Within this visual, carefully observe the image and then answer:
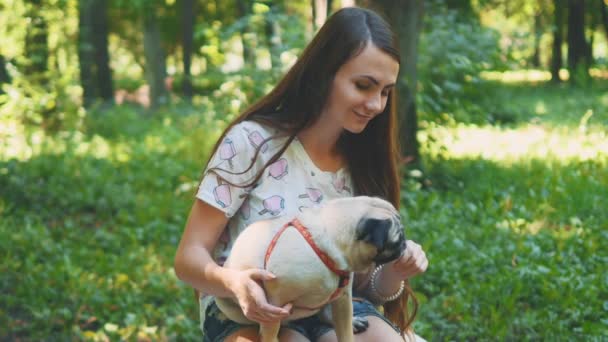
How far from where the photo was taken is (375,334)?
2.74 meters

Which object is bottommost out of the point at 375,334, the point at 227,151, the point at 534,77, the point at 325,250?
the point at 534,77

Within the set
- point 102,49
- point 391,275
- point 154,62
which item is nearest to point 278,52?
point 391,275

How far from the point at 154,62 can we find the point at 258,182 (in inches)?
597

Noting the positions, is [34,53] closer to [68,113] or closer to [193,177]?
[68,113]

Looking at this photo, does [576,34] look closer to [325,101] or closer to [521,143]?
[521,143]

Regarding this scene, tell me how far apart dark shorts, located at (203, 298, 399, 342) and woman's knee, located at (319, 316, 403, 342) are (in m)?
0.04

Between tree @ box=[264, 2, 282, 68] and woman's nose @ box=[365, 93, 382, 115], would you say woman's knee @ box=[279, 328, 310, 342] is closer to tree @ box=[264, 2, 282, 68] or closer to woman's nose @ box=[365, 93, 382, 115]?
woman's nose @ box=[365, 93, 382, 115]

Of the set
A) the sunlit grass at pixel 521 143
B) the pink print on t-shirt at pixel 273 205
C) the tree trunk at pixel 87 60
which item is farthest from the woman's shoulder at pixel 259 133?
the tree trunk at pixel 87 60

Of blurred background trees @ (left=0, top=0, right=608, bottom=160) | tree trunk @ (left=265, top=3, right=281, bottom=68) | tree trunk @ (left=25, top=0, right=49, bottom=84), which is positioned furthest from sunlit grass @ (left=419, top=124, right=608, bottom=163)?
tree trunk @ (left=25, top=0, right=49, bottom=84)

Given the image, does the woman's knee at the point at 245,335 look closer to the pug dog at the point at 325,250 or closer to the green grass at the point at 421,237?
the pug dog at the point at 325,250

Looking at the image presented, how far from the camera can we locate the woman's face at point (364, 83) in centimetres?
273

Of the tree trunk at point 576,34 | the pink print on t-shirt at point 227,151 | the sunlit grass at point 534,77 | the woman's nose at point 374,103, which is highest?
the woman's nose at point 374,103

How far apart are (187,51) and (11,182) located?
15327 mm

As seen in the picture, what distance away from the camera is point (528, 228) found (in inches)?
226
